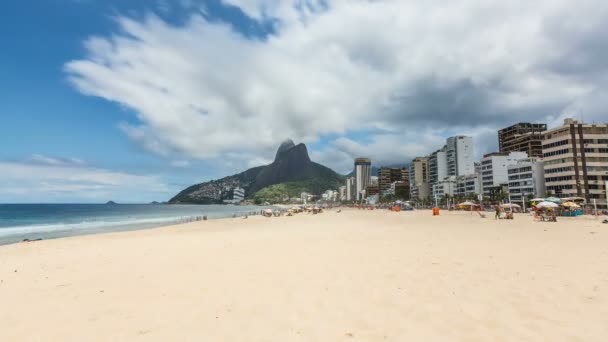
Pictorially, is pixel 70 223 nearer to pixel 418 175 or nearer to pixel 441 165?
pixel 441 165

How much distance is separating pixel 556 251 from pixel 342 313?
10.2 m

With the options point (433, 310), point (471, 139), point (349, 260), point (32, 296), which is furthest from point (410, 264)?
point (471, 139)

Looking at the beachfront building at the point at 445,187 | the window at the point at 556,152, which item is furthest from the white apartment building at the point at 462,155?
the window at the point at 556,152

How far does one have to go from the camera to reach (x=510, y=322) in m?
4.93

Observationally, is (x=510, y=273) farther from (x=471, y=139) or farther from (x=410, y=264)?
(x=471, y=139)

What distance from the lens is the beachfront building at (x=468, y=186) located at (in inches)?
4272

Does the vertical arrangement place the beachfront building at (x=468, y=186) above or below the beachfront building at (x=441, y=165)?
below

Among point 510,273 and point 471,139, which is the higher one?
point 471,139

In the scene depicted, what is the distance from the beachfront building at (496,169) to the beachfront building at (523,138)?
1117 centimetres

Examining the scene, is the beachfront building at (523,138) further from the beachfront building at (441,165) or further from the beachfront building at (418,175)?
the beachfront building at (418,175)

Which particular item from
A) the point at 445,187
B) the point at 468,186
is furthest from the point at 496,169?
the point at 445,187

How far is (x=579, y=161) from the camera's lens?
69.6 meters

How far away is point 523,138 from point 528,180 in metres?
44.4

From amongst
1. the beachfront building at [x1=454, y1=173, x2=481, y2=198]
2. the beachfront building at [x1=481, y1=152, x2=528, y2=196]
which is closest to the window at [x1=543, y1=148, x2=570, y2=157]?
the beachfront building at [x1=481, y1=152, x2=528, y2=196]
